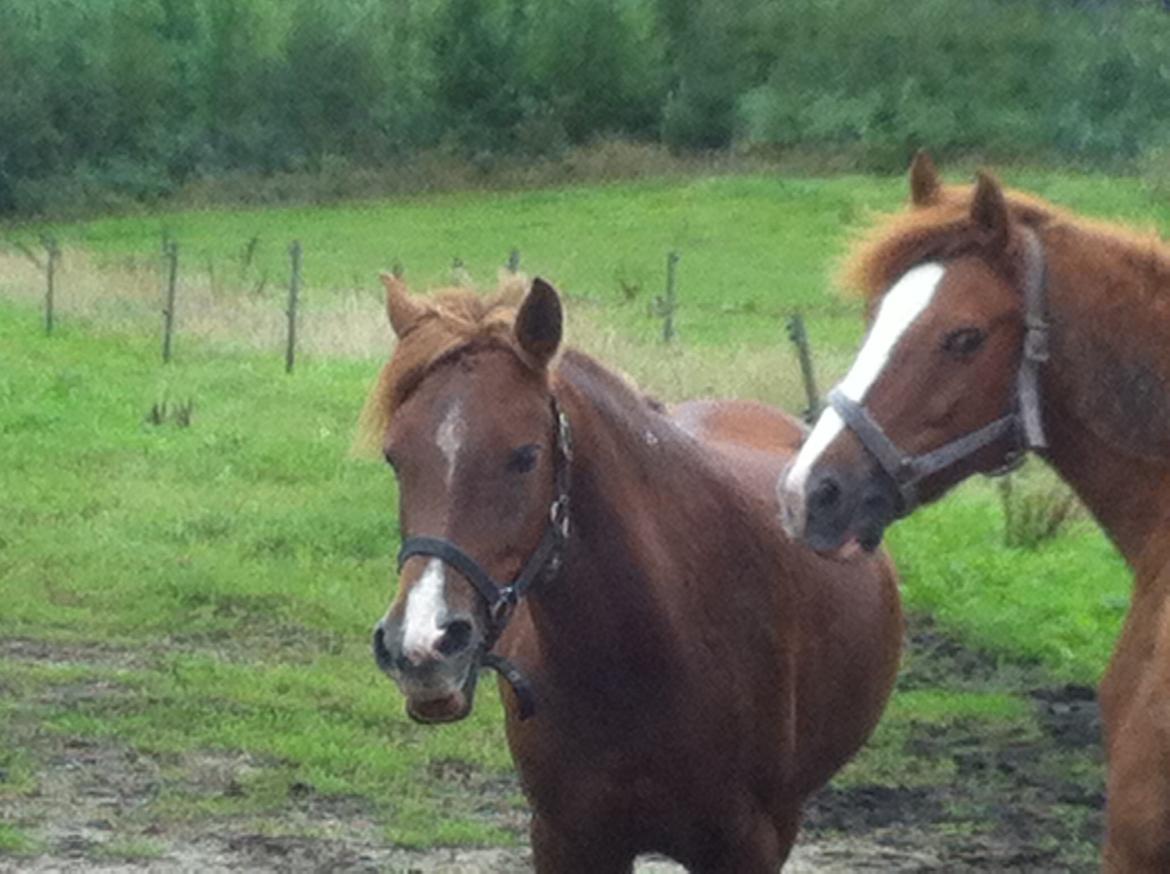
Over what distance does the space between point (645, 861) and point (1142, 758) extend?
3.93 meters

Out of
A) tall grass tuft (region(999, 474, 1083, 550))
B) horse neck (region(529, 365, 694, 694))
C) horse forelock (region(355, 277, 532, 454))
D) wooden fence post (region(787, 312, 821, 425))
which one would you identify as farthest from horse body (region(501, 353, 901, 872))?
wooden fence post (region(787, 312, 821, 425))

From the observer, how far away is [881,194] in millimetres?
45844

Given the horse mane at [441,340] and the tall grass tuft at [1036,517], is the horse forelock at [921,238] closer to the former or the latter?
the horse mane at [441,340]

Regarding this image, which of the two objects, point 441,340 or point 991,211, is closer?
point 991,211

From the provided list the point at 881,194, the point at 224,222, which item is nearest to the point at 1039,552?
the point at 881,194

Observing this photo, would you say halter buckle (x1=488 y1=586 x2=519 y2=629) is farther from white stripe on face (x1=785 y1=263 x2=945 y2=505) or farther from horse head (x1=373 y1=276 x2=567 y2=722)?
white stripe on face (x1=785 y1=263 x2=945 y2=505)

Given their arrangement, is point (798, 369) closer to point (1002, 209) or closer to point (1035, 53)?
point (1002, 209)

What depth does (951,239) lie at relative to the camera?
187 inches

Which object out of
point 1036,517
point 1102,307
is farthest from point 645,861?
point 1036,517

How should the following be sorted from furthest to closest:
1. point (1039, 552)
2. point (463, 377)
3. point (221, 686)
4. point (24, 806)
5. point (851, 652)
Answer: point (1039, 552)
point (221, 686)
point (24, 806)
point (851, 652)
point (463, 377)

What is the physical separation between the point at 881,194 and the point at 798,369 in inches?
1092

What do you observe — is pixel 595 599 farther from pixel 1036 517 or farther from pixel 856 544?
pixel 1036 517

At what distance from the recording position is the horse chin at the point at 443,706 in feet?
15.7

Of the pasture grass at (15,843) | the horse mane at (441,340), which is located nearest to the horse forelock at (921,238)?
the horse mane at (441,340)
